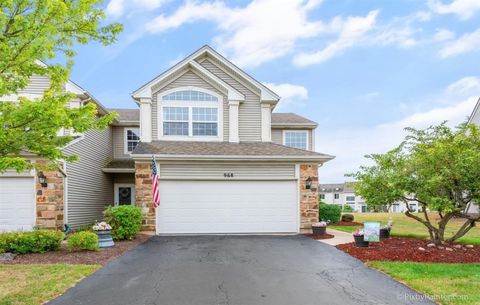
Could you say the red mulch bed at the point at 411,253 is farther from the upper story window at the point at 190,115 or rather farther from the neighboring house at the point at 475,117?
the neighboring house at the point at 475,117

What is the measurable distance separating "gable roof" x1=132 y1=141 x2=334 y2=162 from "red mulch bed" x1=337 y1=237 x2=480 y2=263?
14.5 feet

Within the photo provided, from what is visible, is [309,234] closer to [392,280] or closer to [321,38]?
[392,280]

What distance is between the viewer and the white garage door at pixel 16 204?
12.8 m

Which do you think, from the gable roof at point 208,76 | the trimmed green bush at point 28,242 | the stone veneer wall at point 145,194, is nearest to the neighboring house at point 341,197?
the gable roof at point 208,76

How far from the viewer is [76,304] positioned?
5.48 meters

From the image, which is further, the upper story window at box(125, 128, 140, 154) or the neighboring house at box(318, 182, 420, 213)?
the neighboring house at box(318, 182, 420, 213)

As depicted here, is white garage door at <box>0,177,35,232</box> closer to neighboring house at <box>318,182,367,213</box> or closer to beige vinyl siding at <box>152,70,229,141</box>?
beige vinyl siding at <box>152,70,229,141</box>

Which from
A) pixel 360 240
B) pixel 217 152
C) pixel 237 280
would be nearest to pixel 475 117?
pixel 360 240

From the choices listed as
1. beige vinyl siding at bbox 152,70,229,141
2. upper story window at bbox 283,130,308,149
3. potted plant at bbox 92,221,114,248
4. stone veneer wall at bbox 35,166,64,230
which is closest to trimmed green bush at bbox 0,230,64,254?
potted plant at bbox 92,221,114,248

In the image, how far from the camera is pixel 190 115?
52.7ft

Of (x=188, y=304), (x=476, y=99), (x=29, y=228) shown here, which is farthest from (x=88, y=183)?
(x=476, y=99)

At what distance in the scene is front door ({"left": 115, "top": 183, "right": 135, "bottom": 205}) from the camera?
1894 centimetres

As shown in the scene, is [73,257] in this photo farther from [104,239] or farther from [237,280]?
[237,280]

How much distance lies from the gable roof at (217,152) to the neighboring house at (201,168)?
0.04 meters
